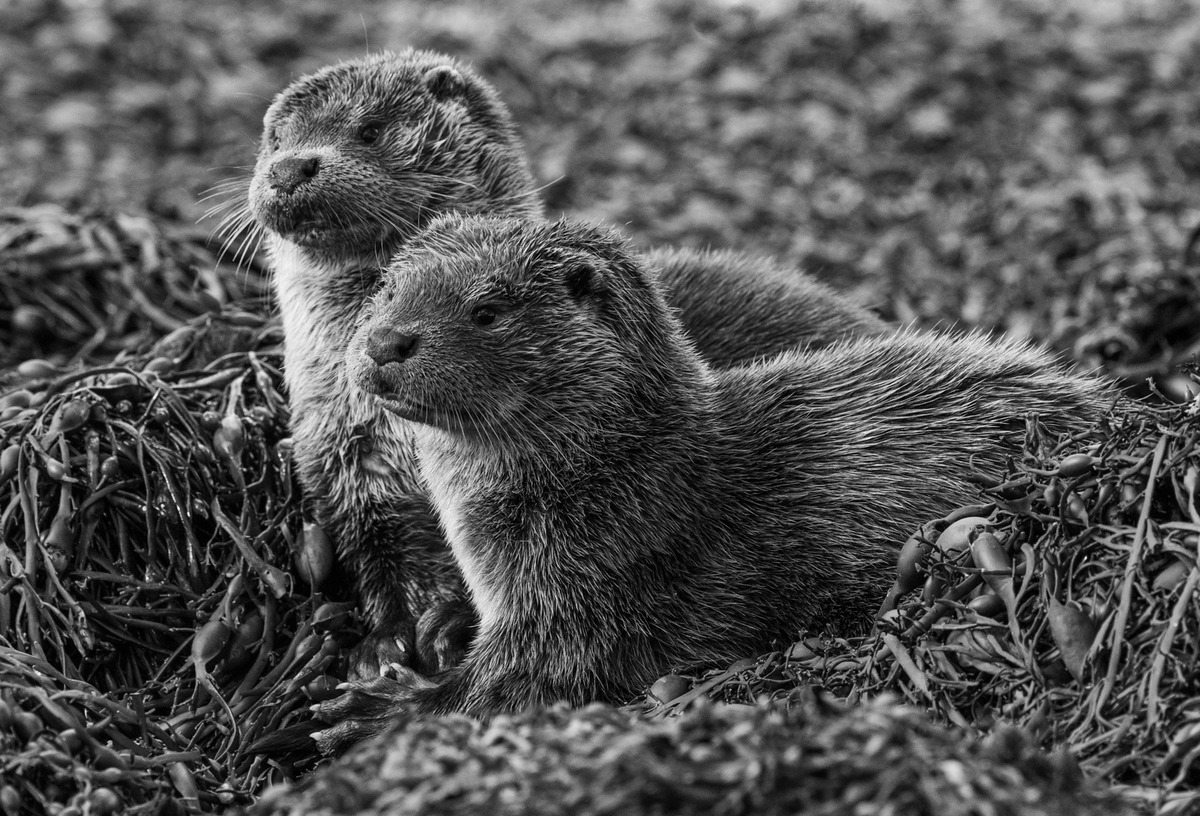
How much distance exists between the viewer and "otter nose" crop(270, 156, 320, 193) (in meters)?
5.07

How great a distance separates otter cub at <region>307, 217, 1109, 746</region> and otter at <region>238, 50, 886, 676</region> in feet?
1.63

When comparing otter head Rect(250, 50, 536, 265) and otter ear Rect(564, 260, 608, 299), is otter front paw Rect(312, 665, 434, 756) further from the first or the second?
otter head Rect(250, 50, 536, 265)

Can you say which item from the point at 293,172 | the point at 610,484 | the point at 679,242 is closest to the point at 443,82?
the point at 293,172

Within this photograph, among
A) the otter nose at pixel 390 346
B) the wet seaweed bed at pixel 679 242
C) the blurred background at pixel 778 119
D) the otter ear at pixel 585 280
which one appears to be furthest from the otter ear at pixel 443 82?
the blurred background at pixel 778 119

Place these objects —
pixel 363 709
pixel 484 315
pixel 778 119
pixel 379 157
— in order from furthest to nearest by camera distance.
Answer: pixel 778 119, pixel 379 157, pixel 363 709, pixel 484 315

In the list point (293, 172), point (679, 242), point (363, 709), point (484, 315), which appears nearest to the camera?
point (484, 315)

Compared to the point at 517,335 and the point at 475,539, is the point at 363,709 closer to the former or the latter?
the point at 475,539

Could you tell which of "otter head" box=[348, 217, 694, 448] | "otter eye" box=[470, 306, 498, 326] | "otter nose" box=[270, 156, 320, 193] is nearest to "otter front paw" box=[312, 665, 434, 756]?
"otter head" box=[348, 217, 694, 448]

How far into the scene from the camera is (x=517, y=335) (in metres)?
4.43

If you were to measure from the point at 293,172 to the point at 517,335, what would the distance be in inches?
48.7

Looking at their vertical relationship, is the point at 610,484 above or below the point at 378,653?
above

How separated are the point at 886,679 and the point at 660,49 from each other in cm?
799

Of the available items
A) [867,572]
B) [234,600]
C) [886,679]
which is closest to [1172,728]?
[886,679]

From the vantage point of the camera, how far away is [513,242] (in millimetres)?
4566
